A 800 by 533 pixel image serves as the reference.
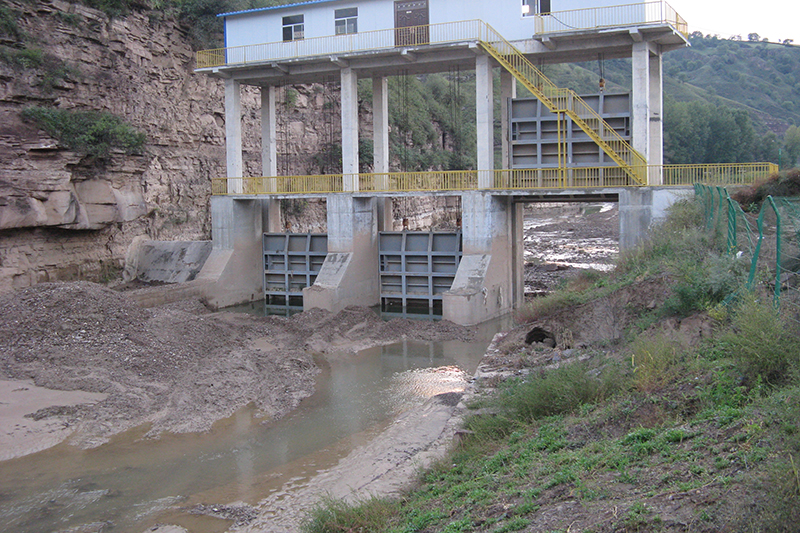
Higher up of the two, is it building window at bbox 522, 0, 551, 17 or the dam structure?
building window at bbox 522, 0, 551, 17

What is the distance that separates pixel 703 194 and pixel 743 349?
10.6 meters

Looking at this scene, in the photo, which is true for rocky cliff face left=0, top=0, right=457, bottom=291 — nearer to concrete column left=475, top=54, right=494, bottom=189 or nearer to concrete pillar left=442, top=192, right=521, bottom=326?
concrete column left=475, top=54, right=494, bottom=189

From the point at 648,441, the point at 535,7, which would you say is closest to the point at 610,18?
the point at 535,7

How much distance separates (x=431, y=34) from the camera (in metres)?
24.7

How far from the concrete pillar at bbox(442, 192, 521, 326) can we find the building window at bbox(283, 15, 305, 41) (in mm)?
9786

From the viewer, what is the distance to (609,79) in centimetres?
11856

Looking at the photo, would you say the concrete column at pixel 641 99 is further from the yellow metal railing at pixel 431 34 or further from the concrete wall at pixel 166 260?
the concrete wall at pixel 166 260

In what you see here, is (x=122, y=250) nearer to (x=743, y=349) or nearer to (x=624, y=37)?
(x=624, y=37)

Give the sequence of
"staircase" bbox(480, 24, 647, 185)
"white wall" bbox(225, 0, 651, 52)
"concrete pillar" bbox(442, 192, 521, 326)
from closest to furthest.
Answer: "staircase" bbox(480, 24, 647, 185)
"concrete pillar" bbox(442, 192, 521, 326)
"white wall" bbox(225, 0, 651, 52)

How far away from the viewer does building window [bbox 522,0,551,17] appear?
2300 cm

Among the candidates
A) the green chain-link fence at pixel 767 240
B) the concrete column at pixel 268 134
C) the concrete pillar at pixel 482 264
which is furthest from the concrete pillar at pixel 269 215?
the green chain-link fence at pixel 767 240

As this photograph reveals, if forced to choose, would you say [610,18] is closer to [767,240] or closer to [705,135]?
[767,240]

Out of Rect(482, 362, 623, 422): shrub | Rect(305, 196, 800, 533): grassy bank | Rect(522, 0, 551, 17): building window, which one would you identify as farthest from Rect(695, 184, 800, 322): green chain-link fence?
Rect(522, 0, 551, 17): building window

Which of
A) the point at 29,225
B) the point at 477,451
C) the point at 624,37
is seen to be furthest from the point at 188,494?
the point at 624,37
